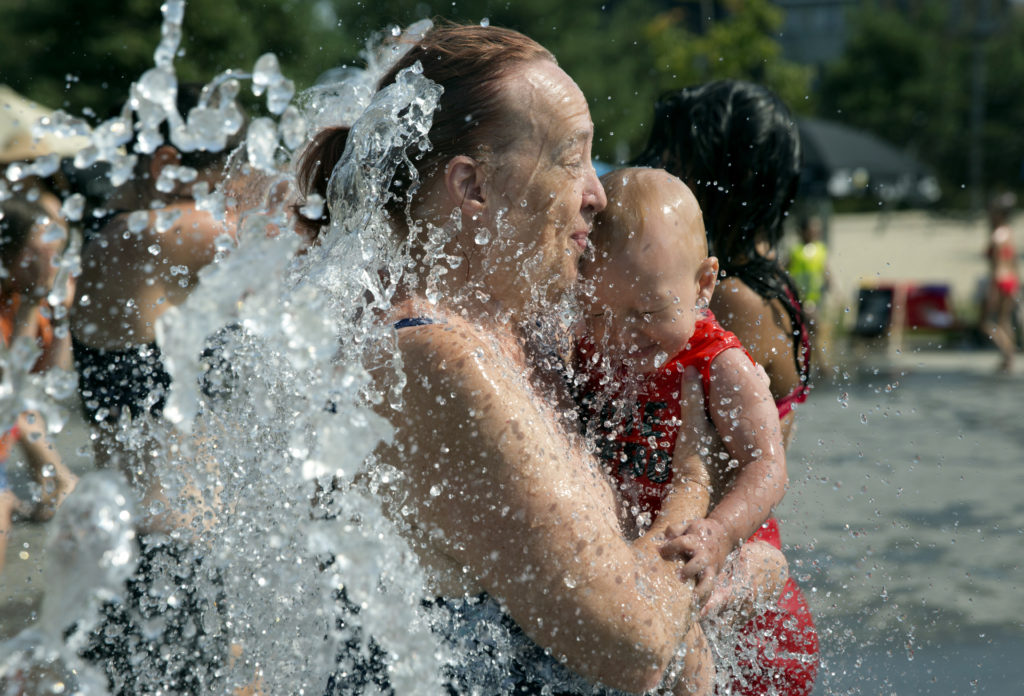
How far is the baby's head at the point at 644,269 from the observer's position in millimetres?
1854

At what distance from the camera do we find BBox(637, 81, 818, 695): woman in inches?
95.1

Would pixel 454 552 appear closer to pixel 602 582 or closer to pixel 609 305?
pixel 602 582

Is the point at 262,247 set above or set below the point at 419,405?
above

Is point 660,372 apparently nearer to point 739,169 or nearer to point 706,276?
point 706,276

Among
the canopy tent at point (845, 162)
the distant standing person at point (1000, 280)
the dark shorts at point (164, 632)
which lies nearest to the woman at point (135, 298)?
the dark shorts at point (164, 632)

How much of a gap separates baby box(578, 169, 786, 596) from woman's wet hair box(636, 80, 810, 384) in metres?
0.68

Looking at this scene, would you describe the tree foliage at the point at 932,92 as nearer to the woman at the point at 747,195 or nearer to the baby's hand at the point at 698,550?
the woman at the point at 747,195

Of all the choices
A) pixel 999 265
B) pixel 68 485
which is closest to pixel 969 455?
pixel 999 265

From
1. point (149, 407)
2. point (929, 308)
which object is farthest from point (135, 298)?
point (929, 308)

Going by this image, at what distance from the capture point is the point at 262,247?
157cm

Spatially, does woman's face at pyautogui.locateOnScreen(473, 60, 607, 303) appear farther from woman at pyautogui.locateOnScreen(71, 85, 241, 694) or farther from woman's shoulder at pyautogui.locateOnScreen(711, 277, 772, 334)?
woman's shoulder at pyautogui.locateOnScreen(711, 277, 772, 334)

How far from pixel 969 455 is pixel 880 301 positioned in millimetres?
5176

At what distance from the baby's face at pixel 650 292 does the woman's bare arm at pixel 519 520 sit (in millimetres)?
398

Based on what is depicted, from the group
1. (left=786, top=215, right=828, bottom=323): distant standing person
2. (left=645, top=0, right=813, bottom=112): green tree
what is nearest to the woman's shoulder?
(left=786, top=215, right=828, bottom=323): distant standing person
